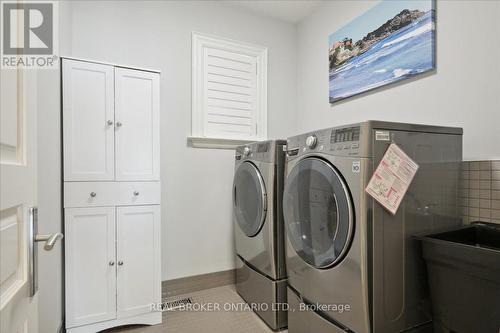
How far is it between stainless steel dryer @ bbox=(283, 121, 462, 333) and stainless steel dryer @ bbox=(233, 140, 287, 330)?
284 millimetres

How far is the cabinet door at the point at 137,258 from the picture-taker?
1.69 m

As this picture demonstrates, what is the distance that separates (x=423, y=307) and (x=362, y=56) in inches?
67.4

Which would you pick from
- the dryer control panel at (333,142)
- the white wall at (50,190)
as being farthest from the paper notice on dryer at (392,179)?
the white wall at (50,190)

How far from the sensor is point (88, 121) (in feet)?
5.36

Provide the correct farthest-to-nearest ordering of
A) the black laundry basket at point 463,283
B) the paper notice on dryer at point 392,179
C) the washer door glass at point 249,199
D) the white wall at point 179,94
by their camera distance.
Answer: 1. the white wall at point 179,94
2. the washer door glass at point 249,199
3. the paper notice on dryer at point 392,179
4. the black laundry basket at point 463,283

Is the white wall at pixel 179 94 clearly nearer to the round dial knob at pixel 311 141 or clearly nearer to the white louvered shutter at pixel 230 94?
the white louvered shutter at pixel 230 94

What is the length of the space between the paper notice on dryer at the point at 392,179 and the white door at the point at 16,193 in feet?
3.67

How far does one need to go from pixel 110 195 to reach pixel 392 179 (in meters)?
1.60

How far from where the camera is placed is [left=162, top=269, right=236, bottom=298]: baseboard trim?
2.18m

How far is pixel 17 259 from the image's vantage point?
0.60m

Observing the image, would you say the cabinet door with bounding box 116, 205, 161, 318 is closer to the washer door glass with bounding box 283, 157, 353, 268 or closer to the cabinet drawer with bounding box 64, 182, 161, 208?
the cabinet drawer with bounding box 64, 182, 161, 208

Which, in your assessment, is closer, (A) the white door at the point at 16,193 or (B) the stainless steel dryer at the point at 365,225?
(A) the white door at the point at 16,193

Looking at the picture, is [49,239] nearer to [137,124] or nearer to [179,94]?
[137,124]

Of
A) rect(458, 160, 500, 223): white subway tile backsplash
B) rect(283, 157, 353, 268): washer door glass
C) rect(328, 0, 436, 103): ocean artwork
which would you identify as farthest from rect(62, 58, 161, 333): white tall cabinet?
rect(458, 160, 500, 223): white subway tile backsplash
